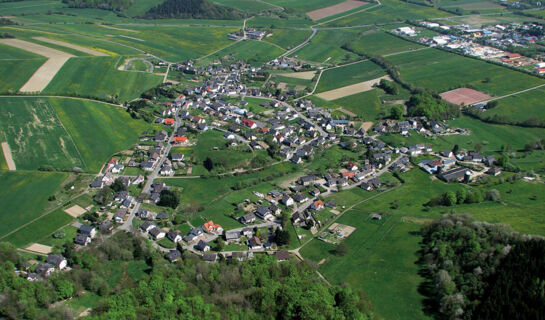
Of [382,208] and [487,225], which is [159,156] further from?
[487,225]

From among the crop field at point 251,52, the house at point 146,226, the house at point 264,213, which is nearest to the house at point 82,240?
the house at point 146,226

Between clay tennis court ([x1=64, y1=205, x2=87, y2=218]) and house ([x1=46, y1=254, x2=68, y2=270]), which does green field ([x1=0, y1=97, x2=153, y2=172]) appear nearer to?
clay tennis court ([x1=64, y1=205, x2=87, y2=218])

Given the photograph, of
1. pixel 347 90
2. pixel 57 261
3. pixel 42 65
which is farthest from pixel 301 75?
pixel 57 261

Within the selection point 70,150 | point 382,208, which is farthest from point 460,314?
point 70,150

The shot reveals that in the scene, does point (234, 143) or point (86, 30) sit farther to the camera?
point (86, 30)

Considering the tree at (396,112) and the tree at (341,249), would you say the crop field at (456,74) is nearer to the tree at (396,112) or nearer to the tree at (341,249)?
the tree at (396,112)

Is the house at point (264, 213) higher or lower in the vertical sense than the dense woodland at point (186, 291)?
lower
